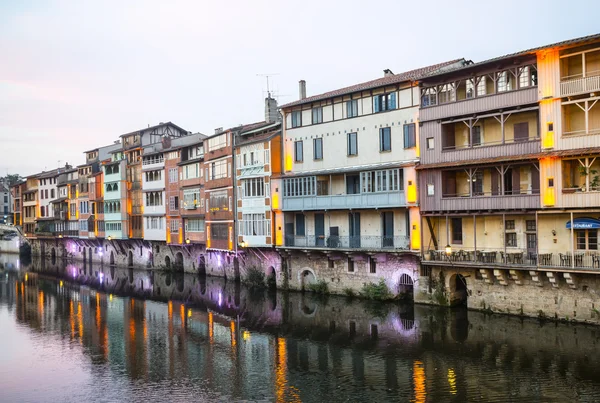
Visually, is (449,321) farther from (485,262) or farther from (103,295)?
(103,295)

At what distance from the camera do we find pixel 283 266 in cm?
5319

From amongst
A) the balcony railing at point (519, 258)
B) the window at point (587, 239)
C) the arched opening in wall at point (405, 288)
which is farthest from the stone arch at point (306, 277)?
the window at point (587, 239)

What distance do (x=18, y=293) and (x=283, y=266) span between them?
3138cm

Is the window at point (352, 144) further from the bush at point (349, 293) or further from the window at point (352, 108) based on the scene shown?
the bush at point (349, 293)

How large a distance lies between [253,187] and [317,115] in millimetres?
10119

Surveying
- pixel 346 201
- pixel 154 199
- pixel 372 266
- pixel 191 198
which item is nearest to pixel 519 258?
pixel 372 266

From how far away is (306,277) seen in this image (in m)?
51.3

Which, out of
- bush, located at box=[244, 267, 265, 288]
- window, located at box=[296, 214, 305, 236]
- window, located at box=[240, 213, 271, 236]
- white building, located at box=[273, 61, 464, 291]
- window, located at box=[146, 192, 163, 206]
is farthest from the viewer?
window, located at box=[146, 192, 163, 206]

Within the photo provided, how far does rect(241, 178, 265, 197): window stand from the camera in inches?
2125

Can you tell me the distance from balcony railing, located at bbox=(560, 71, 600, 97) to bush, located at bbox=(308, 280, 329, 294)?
24.1m

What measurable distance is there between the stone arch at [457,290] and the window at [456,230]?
2358 mm

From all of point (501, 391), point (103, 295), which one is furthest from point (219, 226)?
point (501, 391)

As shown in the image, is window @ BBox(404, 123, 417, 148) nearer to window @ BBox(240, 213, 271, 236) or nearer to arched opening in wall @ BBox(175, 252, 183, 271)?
window @ BBox(240, 213, 271, 236)

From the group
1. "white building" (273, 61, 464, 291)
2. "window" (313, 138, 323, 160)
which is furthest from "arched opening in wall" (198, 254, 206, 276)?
"window" (313, 138, 323, 160)
